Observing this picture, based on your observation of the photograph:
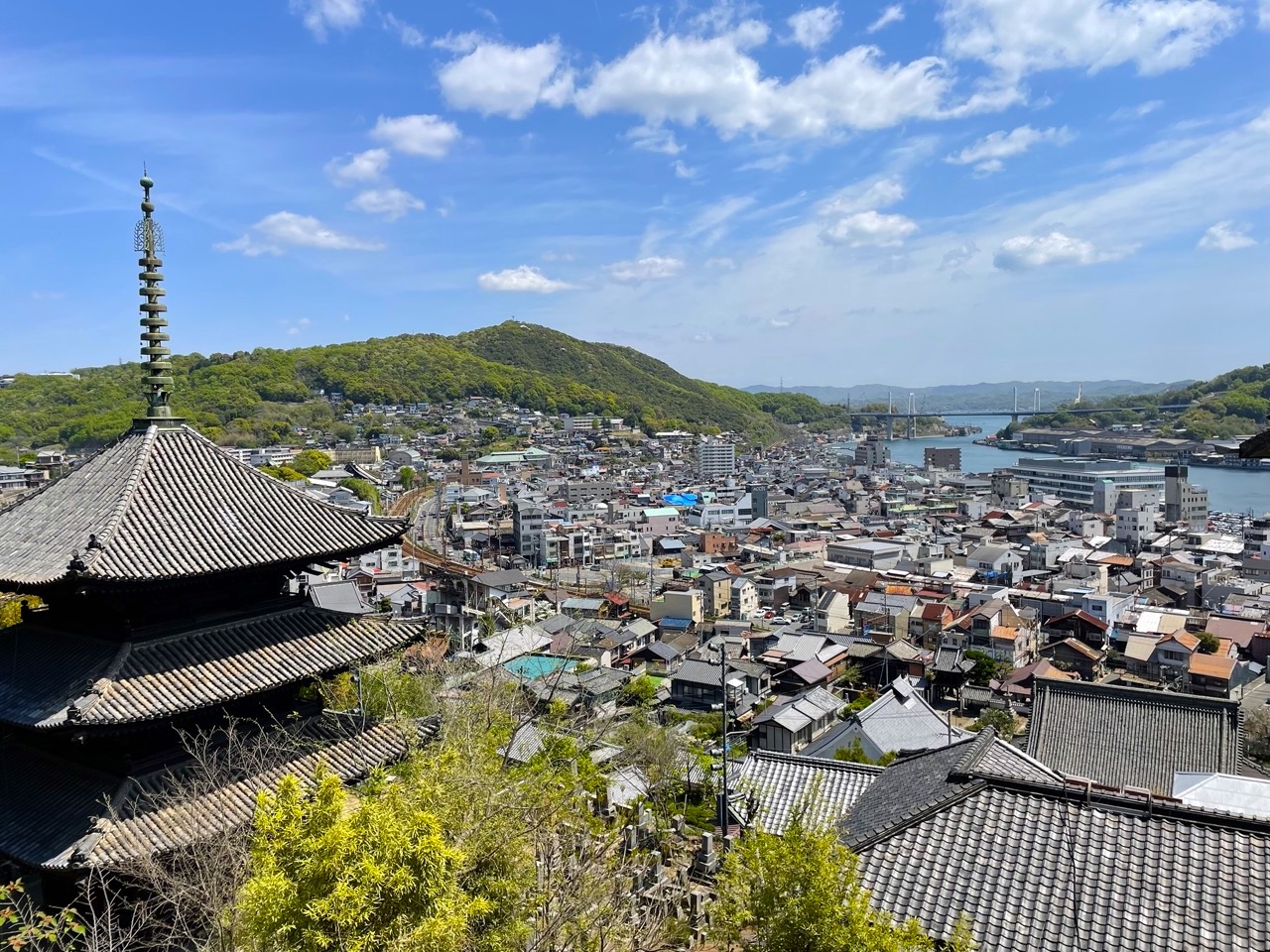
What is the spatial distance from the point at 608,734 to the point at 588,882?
15310 mm

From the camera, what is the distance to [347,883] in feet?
16.1

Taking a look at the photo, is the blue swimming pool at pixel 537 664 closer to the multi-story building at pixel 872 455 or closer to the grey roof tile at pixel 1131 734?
the grey roof tile at pixel 1131 734

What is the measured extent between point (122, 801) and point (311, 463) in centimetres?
7015

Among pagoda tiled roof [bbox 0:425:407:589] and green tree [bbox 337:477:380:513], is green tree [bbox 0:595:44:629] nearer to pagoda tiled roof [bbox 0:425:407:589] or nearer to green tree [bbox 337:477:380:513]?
pagoda tiled roof [bbox 0:425:407:589]

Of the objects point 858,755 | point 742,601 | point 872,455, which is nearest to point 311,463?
point 742,601

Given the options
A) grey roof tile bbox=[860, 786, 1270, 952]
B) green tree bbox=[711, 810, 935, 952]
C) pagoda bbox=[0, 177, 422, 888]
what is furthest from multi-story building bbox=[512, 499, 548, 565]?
green tree bbox=[711, 810, 935, 952]

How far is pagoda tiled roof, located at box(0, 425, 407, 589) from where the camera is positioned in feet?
23.9

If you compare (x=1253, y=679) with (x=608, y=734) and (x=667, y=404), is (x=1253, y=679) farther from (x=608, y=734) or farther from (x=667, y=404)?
(x=667, y=404)

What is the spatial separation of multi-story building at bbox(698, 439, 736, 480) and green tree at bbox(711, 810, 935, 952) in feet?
340

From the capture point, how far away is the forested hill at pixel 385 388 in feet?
288

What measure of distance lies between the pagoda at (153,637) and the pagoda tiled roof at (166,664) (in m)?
0.02

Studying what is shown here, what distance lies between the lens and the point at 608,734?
22.6 metres

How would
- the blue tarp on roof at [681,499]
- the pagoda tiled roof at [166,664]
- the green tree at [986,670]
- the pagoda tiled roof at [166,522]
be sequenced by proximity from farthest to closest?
the blue tarp on roof at [681,499]
the green tree at [986,670]
the pagoda tiled roof at [166,522]
the pagoda tiled roof at [166,664]

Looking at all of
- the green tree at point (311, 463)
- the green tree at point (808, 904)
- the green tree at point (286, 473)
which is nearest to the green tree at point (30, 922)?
the green tree at point (808, 904)
